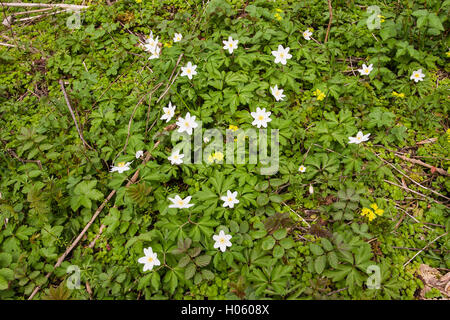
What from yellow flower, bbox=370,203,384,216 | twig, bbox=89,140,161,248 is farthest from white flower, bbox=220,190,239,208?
yellow flower, bbox=370,203,384,216

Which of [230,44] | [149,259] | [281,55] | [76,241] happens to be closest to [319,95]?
[281,55]

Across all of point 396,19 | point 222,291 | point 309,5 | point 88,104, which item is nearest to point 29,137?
point 88,104

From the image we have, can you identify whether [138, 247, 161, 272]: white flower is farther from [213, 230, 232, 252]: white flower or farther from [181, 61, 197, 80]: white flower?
[181, 61, 197, 80]: white flower

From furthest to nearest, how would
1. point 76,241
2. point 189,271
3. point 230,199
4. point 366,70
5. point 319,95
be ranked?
point 366,70, point 319,95, point 76,241, point 230,199, point 189,271

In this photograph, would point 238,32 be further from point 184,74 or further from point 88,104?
point 88,104

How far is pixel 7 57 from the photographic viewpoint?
410 cm

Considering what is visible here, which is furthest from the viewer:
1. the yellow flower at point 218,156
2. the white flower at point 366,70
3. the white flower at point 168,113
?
the white flower at point 366,70

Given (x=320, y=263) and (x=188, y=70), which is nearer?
(x=320, y=263)

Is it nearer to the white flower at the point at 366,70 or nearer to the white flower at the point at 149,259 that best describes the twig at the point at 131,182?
the white flower at the point at 149,259

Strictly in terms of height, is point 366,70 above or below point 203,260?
above

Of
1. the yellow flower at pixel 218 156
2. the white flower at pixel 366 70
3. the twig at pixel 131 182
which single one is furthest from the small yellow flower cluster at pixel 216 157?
the white flower at pixel 366 70

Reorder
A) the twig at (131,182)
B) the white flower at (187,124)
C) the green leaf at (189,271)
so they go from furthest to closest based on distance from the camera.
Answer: the white flower at (187,124), the twig at (131,182), the green leaf at (189,271)

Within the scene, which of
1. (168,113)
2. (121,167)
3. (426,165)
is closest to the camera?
(121,167)

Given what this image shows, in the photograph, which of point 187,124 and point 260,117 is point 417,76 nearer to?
point 260,117
